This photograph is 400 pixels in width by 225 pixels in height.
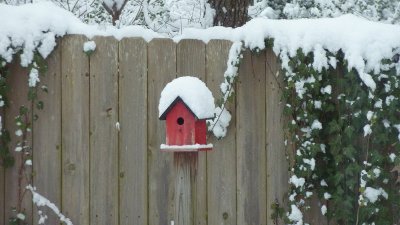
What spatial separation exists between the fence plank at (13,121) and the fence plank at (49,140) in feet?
0.22

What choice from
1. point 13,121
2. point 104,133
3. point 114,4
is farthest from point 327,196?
point 114,4

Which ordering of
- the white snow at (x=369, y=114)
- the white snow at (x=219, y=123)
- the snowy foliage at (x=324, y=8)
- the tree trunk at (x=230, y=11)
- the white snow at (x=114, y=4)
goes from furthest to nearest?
the snowy foliage at (x=324, y=8), the white snow at (x=114, y=4), the tree trunk at (x=230, y=11), the white snow at (x=219, y=123), the white snow at (x=369, y=114)

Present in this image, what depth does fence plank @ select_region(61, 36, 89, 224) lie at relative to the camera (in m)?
4.43

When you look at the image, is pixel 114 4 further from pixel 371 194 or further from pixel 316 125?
pixel 371 194

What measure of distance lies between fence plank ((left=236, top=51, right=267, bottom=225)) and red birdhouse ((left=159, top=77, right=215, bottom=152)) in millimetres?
981

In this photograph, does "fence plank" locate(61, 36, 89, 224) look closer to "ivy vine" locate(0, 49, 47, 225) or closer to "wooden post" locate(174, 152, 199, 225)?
"ivy vine" locate(0, 49, 47, 225)

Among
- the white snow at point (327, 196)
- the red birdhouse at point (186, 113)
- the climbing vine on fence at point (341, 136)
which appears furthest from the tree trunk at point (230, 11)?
the red birdhouse at point (186, 113)

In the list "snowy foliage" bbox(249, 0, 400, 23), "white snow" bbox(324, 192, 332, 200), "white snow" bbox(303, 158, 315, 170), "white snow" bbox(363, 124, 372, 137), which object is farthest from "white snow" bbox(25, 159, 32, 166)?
"snowy foliage" bbox(249, 0, 400, 23)

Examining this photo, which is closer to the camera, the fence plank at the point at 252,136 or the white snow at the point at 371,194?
the white snow at the point at 371,194

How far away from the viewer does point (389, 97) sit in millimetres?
4129

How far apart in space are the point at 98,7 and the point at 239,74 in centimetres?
610

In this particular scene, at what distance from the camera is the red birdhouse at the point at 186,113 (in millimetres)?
3279

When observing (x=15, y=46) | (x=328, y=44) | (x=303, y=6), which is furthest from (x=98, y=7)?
(x=328, y=44)

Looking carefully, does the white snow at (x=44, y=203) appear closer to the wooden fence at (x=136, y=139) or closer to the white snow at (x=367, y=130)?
the wooden fence at (x=136, y=139)
